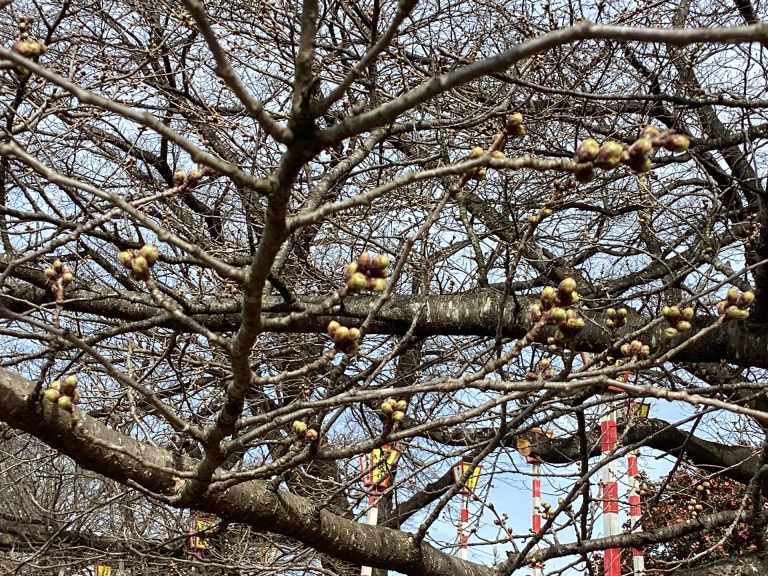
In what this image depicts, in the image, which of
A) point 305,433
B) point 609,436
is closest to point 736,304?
point 305,433

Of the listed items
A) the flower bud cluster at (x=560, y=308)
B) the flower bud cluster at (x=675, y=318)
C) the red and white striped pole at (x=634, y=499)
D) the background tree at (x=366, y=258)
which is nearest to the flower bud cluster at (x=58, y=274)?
the background tree at (x=366, y=258)

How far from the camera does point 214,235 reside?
5.72 m

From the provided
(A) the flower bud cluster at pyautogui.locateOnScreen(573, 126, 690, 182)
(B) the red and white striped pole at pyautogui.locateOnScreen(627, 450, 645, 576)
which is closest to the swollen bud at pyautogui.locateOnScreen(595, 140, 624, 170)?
(A) the flower bud cluster at pyautogui.locateOnScreen(573, 126, 690, 182)

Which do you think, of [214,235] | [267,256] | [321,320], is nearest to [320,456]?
[267,256]

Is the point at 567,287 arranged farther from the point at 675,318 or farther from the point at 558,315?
the point at 675,318

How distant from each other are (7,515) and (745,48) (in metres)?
7.85

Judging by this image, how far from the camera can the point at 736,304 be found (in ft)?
5.35

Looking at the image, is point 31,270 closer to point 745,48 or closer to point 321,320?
point 321,320

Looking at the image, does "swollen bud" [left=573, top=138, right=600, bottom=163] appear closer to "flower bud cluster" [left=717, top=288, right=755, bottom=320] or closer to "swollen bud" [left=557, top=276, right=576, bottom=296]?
"swollen bud" [left=557, top=276, right=576, bottom=296]

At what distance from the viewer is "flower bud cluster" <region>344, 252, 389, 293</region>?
1204mm

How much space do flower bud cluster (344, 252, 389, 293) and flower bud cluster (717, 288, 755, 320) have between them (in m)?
0.87

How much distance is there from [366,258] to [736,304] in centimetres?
95

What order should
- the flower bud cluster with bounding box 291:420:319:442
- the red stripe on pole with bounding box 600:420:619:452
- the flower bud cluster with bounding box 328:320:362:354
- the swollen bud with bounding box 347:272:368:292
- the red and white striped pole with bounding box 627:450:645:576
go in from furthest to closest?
the red and white striped pole with bounding box 627:450:645:576, the red stripe on pole with bounding box 600:420:619:452, the flower bud cluster with bounding box 291:420:319:442, the flower bud cluster with bounding box 328:320:362:354, the swollen bud with bounding box 347:272:368:292

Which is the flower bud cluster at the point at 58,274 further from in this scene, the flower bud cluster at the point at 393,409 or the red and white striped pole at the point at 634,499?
the red and white striped pole at the point at 634,499
